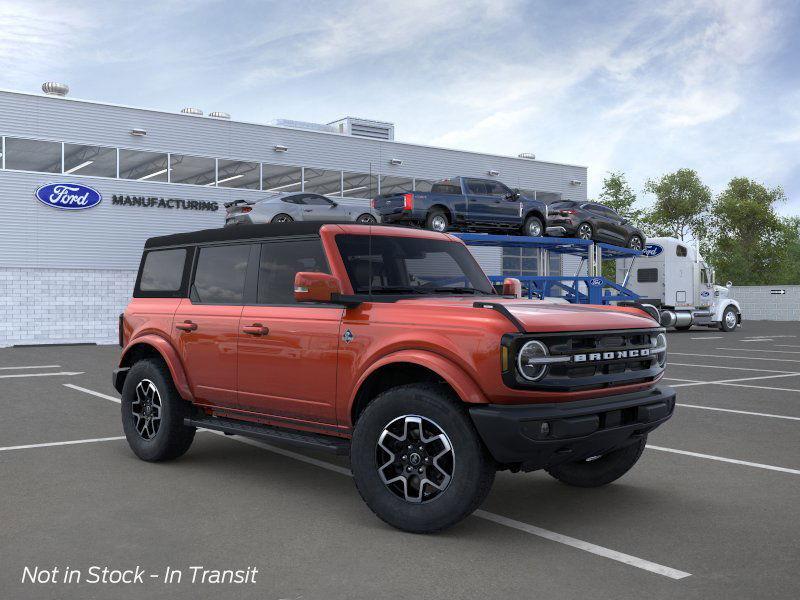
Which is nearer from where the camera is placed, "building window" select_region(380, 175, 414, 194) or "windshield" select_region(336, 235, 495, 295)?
"windshield" select_region(336, 235, 495, 295)

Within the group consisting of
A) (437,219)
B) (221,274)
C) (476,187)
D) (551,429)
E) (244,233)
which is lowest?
(551,429)

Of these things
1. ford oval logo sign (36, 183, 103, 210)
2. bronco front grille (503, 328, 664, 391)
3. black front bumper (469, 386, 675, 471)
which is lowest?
black front bumper (469, 386, 675, 471)

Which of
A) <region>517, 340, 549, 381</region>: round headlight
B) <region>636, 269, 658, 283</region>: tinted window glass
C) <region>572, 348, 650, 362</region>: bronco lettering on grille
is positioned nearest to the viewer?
<region>517, 340, 549, 381</region>: round headlight

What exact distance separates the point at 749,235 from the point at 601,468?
6890 cm

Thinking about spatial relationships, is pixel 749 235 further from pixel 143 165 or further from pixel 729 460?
pixel 729 460

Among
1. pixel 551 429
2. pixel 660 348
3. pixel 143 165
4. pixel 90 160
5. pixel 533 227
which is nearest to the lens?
pixel 551 429

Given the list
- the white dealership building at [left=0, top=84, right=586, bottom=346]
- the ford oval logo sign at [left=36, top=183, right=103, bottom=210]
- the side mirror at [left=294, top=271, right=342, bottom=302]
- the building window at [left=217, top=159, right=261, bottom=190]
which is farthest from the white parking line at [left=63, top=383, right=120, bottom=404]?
the building window at [left=217, top=159, right=261, bottom=190]

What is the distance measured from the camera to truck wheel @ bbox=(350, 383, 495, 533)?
4.57 metres

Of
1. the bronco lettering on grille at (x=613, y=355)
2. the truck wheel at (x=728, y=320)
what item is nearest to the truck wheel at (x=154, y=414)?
the bronco lettering on grille at (x=613, y=355)

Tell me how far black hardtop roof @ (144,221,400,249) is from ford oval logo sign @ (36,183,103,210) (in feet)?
69.4

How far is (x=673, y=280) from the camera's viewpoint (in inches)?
1198

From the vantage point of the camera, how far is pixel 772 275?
226 feet

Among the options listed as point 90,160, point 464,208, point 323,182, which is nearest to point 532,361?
point 464,208

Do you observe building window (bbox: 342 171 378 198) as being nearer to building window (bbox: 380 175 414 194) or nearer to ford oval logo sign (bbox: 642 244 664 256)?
building window (bbox: 380 175 414 194)
